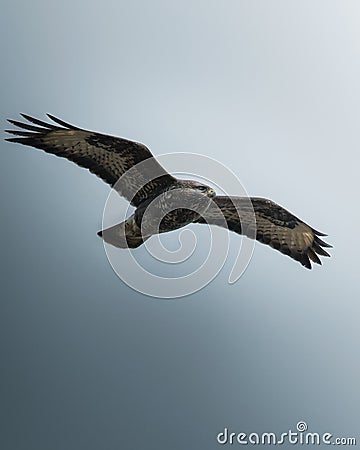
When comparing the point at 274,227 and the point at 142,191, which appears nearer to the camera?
the point at 142,191

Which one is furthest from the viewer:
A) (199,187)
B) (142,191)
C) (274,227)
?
(274,227)

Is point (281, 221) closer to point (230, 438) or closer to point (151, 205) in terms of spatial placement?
point (151, 205)

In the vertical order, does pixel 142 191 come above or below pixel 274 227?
below

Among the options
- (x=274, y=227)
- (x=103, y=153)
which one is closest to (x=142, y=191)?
(x=103, y=153)

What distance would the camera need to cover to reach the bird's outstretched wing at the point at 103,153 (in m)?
1.98

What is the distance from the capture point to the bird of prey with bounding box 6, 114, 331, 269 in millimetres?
1980

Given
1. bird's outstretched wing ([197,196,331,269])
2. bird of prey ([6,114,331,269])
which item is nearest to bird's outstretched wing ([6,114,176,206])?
bird of prey ([6,114,331,269])

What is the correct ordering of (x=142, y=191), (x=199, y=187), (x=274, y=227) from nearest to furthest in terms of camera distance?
1. (x=199, y=187)
2. (x=142, y=191)
3. (x=274, y=227)

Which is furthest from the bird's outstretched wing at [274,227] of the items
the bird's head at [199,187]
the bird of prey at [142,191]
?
the bird's head at [199,187]

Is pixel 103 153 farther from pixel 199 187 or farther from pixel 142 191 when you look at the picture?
pixel 199 187

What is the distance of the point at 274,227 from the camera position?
2.21 metres

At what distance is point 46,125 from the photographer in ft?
6.48

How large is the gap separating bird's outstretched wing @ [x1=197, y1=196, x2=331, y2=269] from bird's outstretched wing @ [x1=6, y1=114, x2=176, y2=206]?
0.69 feet

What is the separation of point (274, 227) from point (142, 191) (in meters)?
0.44
